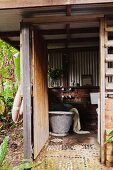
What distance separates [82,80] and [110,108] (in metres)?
3.96

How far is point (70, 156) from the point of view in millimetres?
4570

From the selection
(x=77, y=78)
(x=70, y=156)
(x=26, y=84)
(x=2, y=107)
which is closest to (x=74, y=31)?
(x=26, y=84)

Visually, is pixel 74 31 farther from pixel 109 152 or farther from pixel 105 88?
pixel 109 152

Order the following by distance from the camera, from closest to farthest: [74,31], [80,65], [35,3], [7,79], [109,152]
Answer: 1. [35,3]
2. [109,152]
3. [74,31]
4. [80,65]
5. [7,79]

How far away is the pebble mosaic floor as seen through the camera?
4.01 metres

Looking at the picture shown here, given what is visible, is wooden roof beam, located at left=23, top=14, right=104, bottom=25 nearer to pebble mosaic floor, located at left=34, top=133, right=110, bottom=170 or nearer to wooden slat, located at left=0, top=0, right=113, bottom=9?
wooden slat, located at left=0, top=0, right=113, bottom=9

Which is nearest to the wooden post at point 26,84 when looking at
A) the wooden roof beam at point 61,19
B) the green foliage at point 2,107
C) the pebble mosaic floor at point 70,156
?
the wooden roof beam at point 61,19

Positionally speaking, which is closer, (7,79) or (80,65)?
(80,65)

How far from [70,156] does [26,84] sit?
1.72 metres

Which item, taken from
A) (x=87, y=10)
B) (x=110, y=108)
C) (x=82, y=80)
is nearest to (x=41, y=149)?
(x=110, y=108)

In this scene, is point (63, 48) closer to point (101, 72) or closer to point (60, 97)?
point (60, 97)

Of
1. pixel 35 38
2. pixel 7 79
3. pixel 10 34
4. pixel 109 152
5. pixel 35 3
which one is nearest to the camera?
pixel 35 3

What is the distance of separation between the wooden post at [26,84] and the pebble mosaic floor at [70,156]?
1.54ft

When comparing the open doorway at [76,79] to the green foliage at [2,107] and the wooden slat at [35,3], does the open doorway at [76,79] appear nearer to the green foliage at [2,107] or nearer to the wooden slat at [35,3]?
the green foliage at [2,107]
